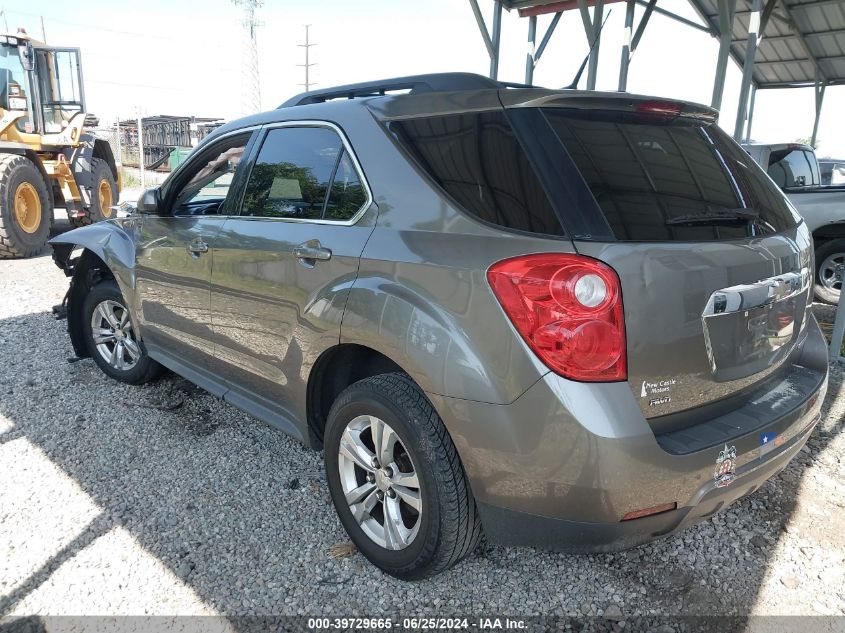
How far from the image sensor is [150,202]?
141 inches

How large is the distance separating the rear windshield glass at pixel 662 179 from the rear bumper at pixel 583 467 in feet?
1.77

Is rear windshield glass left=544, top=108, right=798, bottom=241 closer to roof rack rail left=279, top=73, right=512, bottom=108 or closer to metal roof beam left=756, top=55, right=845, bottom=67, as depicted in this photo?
roof rack rail left=279, top=73, right=512, bottom=108

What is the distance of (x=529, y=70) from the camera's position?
1416 centimetres

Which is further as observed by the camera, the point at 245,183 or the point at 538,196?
the point at 245,183

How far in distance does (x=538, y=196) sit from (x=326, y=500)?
6.06 feet

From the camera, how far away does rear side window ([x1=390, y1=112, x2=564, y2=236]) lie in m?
1.90

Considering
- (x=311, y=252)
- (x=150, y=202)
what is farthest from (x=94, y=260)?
(x=311, y=252)

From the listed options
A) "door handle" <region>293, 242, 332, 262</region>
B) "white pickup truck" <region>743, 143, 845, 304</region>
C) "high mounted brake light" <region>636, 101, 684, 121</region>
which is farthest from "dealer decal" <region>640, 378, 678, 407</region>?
"white pickup truck" <region>743, 143, 845, 304</region>

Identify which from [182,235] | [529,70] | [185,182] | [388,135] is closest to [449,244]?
[388,135]

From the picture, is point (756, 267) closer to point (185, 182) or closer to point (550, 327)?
point (550, 327)

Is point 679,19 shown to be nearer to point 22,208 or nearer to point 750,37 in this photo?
point 750,37

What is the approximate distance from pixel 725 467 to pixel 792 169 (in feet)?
22.0

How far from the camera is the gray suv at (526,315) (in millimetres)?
1809

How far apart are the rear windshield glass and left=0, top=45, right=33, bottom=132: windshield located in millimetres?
10528
